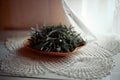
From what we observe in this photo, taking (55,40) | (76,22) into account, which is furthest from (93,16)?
(55,40)

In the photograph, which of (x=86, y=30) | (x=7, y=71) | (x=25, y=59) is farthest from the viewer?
(x=86, y=30)

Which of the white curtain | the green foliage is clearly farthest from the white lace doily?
the white curtain

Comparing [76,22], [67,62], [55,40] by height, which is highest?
[76,22]

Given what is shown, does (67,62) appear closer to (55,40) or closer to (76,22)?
(55,40)

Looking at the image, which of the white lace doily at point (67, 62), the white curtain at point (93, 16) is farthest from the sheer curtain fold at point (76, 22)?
the white lace doily at point (67, 62)

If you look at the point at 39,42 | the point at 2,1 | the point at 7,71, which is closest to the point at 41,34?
the point at 39,42

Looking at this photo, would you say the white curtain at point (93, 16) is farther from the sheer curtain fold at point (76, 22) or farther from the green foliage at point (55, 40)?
the green foliage at point (55, 40)

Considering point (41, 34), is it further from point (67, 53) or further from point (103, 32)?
point (103, 32)
